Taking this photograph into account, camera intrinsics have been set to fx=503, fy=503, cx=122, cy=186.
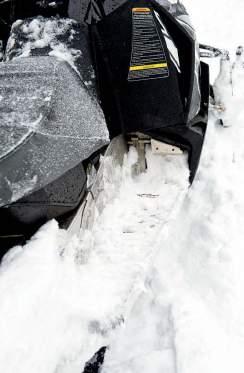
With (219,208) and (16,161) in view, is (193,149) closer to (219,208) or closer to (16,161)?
(219,208)

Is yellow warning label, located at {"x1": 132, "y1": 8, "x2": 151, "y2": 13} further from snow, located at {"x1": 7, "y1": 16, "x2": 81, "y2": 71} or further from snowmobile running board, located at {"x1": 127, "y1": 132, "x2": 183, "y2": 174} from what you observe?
snowmobile running board, located at {"x1": 127, "y1": 132, "x2": 183, "y2": 174}

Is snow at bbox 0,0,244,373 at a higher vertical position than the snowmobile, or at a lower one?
lower

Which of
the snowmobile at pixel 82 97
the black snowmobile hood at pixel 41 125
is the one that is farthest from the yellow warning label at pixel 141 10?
the black snowmobile hood at pixel 41 125

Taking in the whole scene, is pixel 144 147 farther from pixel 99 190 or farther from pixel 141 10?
pixel 141 10

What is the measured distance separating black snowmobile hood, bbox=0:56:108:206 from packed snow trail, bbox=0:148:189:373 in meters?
0.29

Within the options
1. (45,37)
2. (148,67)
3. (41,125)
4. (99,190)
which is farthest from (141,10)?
(41,125)

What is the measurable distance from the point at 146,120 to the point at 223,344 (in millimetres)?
1016

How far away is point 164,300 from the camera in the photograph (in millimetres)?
2332

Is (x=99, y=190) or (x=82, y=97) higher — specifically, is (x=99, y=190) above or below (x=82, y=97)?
below

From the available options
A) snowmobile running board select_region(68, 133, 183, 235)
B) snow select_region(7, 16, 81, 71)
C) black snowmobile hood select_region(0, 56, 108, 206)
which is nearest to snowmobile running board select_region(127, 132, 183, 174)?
snowmobile running board select_region(68, 133, 183, 235)

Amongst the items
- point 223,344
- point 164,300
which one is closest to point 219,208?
point 164,300

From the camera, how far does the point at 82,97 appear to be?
1793 mm

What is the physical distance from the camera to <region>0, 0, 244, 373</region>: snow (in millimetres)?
1615

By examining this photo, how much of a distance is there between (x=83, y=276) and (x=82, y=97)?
2.21 ft
